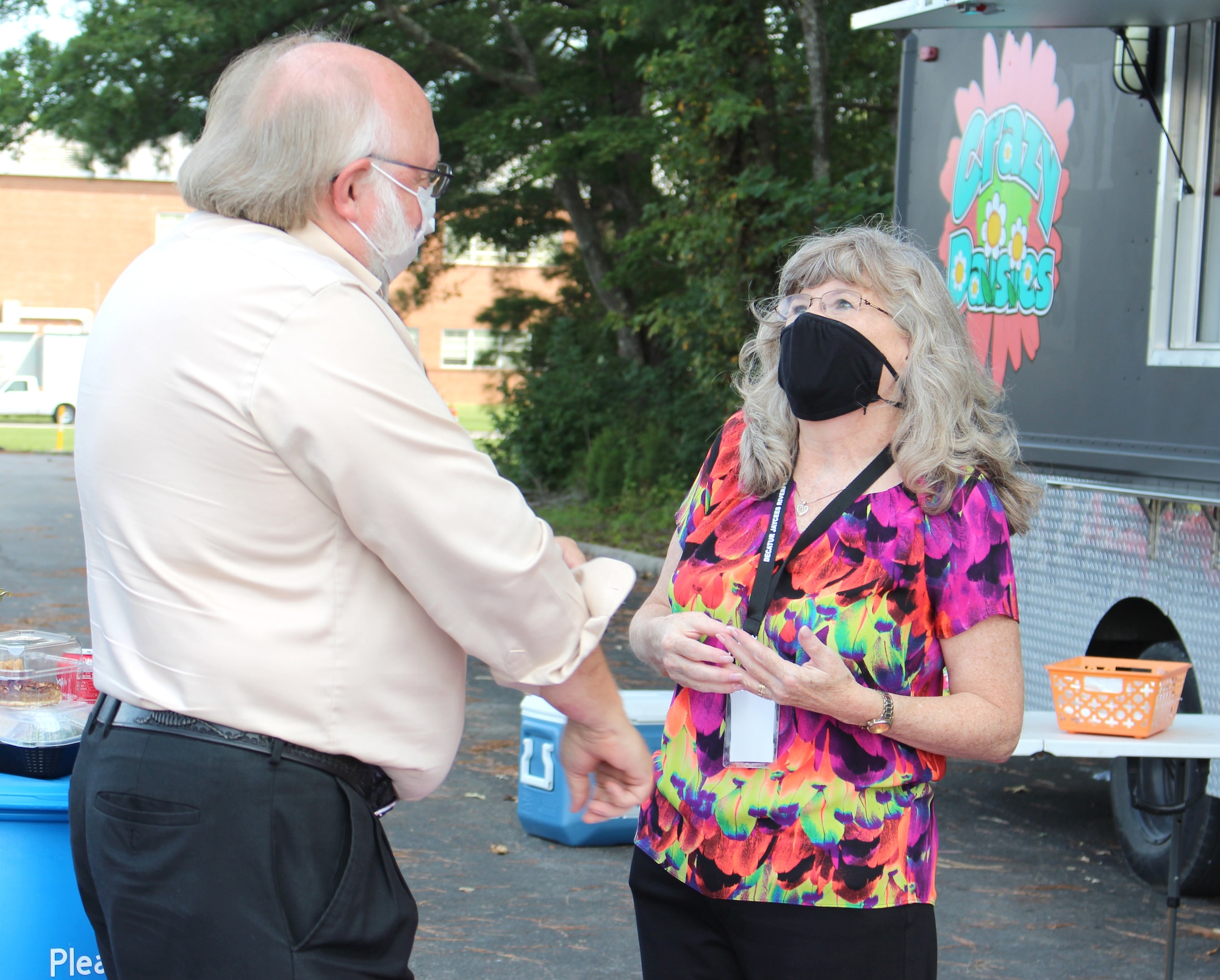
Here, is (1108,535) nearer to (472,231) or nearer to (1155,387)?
(1155,387)

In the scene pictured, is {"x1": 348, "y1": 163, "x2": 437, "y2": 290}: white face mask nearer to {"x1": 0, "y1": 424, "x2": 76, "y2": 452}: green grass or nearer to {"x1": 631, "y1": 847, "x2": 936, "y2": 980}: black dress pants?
{"x1": 631, "y1": 847, "x2": 936, "y2": 980}: black dress pants

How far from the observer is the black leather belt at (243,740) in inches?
67.2

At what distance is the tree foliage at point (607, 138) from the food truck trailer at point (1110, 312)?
17.1 feet

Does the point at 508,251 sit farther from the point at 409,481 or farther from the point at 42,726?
the point at 409,481

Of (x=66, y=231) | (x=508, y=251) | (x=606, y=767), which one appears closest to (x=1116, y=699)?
(x=606, y=767)

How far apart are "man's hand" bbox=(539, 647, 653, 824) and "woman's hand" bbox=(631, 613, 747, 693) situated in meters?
0.29

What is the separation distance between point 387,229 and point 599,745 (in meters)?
0.84

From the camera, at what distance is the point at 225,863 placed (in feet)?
5.57

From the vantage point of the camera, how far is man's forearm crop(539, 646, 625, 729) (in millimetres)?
1903

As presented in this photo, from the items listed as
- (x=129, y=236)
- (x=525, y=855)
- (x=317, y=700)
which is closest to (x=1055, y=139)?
(x=525, y=855)

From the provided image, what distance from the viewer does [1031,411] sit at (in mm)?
5484

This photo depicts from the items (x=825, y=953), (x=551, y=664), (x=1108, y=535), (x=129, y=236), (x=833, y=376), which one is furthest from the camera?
(x=129, y=236)

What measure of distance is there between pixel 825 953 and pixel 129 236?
49.7 m

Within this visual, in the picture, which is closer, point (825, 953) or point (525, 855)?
point (825, 953)
